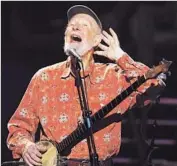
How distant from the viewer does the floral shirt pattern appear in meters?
2.47

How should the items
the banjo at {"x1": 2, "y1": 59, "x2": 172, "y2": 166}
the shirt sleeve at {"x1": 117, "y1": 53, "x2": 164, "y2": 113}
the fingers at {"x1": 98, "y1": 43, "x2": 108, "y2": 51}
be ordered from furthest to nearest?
the fingers at {"x1": 98, "y1": 43, "x2": 108, "y2": 51} < the shirt sleeve at {"x1": 117, "y1": 53, "x2": 164, "y2": 113} < the banjo at {"x1": 2, "y1": 59, "x2": 172, "y2": 166}

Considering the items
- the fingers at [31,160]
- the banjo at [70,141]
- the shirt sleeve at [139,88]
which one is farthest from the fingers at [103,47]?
the fingers at [31,160]

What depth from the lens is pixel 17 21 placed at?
2793 mm

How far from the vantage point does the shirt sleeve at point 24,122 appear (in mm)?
2533

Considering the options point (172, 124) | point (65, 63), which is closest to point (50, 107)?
point (65, 63)

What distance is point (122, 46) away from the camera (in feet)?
8.68

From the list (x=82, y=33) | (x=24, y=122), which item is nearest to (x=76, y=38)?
(x=82, y=33)

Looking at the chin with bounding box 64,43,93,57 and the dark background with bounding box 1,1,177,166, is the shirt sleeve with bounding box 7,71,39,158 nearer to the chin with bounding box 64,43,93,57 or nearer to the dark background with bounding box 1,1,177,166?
the dark background with bounding box 1,1,177,166

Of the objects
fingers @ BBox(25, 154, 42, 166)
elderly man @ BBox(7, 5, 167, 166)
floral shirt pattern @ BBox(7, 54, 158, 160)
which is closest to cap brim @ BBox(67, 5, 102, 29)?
elderly man @ BBox(7, 5, 167, 166)

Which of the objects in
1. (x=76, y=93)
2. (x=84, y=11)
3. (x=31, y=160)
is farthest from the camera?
(x=84, y=11)

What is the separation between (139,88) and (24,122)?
659 mm

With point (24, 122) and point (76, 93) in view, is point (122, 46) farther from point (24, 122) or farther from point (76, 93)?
point (24, 122)

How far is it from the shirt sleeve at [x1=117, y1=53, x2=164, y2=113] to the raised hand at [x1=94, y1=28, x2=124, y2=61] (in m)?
0.04

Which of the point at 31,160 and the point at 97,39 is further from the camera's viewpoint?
the point at 97,39
